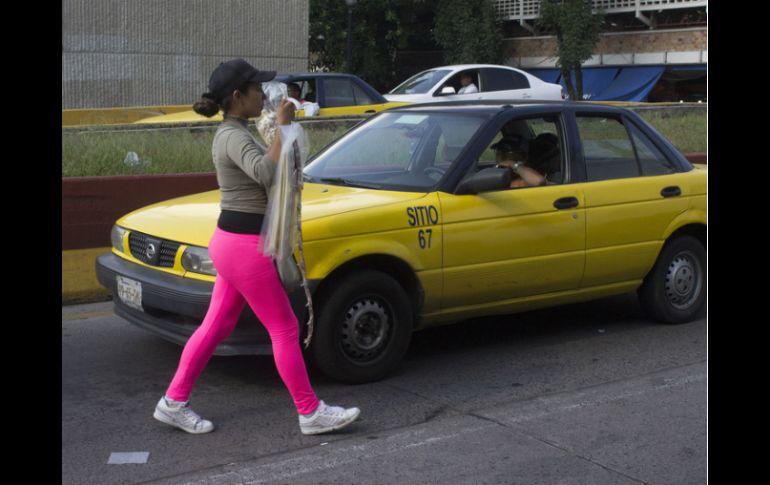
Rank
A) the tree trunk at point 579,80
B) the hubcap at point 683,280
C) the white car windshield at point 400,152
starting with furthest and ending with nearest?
the tree trunk at point 579,80 < the hubcap at point 683,280 < the white car windshield at point 400,152

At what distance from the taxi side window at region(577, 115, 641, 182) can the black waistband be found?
2.81m

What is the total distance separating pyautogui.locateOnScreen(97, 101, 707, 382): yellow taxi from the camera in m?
5.56

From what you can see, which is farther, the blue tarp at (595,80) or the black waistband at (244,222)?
the blue tarp at (595,80)

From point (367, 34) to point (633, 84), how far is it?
968 centimetres

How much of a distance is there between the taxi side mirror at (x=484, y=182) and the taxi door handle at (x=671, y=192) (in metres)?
1.53

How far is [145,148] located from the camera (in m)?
10.6

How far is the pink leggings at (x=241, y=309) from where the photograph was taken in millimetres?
4672

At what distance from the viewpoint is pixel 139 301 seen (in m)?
5.74

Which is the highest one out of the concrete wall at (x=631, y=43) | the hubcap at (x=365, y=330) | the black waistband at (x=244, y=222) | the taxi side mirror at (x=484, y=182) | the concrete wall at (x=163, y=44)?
the concrete wall at (x=631, y=43)

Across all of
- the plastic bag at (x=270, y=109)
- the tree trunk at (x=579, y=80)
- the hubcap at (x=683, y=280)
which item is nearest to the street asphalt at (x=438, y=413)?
the hubcap at (x=683, y=280)

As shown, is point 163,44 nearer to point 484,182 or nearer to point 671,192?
point 671,192

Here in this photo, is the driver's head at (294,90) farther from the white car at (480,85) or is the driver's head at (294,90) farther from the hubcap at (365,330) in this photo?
the hubcap at (365,330)

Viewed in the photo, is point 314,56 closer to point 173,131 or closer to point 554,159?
point 173,131
